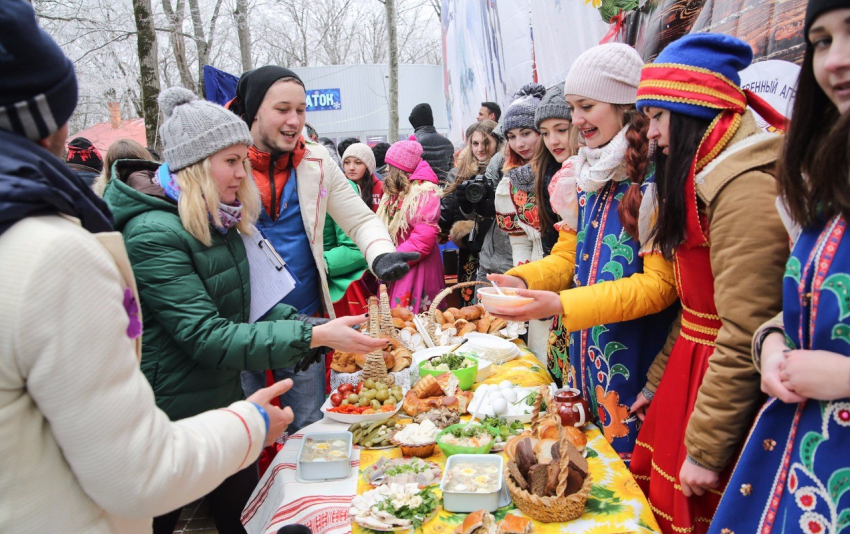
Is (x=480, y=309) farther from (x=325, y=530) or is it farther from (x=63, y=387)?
(x=63, y=387)

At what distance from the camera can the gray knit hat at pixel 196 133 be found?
2154 millimetres

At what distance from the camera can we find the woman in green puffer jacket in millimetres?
2008

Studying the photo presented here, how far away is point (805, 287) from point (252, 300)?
6.38 feet

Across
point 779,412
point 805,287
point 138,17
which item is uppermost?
point 138,17

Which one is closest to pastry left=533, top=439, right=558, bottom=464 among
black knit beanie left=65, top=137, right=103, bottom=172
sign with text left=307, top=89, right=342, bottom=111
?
black knit beanie left=65, top=137, right=103, bottom=172

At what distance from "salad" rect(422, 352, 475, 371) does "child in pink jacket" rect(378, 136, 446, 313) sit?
1.92 meters

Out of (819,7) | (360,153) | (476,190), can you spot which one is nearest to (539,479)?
(819,7)

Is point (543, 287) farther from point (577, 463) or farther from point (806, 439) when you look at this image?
point (806, 439)

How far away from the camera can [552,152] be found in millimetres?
2979

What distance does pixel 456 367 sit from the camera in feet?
8.48

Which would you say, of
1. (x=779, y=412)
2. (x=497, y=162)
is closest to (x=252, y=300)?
(x=779, y=412)

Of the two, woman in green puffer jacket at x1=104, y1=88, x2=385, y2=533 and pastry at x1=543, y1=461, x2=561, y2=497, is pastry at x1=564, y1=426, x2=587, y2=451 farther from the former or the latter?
woman in green puffer jacket at x1=104, y1=88, x2=385, y2=533

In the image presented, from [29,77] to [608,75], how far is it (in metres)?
1.89

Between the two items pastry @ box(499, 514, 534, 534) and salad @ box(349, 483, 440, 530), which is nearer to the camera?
pastry @ box(499, 514, 534, 534)
